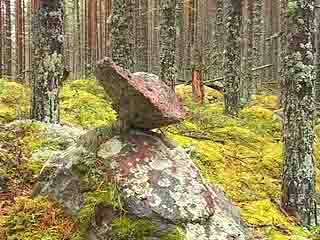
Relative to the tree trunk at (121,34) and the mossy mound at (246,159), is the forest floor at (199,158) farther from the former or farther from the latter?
the tree trunk at (121,34)

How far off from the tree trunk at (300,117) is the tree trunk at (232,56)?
7.89 meters

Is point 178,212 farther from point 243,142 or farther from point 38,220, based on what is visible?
point 243,142

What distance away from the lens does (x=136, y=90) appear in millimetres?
4711

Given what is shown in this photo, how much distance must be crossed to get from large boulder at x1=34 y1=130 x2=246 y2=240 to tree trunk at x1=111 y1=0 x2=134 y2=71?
7.49 m

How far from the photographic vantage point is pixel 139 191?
180 inches

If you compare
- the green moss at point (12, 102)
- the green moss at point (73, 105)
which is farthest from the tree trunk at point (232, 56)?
the green moss at point (12, 102)

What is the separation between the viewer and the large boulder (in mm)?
4488

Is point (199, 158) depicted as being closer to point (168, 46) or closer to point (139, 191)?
point (139, 191)

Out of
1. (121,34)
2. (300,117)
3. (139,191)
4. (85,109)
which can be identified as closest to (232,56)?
(121,34)

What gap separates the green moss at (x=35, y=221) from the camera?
4641 millimetres

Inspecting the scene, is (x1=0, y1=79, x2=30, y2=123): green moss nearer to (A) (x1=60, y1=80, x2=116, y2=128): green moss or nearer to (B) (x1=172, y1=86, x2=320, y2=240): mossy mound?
(A) (x1=60, y1=80, x2=116, y2=128): green moss

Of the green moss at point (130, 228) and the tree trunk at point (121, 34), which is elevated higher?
the tree trunk at point (121, 34)

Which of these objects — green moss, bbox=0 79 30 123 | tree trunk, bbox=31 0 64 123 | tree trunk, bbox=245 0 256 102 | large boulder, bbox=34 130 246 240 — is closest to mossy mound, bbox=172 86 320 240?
large boulder, bbox=34 130 246 240

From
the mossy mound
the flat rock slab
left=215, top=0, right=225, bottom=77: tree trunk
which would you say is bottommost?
the mossy mound
